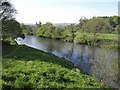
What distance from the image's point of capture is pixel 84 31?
97.6 metres

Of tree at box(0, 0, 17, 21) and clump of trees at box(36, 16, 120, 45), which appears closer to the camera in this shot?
tree at box(0, 0, 17, 21)

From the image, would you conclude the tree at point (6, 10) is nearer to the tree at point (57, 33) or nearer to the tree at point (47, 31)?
the tree at point (57, 33)

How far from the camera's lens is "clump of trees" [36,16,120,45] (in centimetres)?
8556

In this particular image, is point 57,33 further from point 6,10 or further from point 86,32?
point 6,10

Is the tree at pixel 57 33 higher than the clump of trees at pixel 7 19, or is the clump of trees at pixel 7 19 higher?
the clump of trees at pixel 7 19

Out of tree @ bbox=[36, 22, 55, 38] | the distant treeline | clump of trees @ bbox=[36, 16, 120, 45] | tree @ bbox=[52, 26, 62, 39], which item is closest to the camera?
the distant treeline

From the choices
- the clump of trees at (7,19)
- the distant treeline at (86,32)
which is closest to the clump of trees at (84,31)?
the distant treeline at (86,32)

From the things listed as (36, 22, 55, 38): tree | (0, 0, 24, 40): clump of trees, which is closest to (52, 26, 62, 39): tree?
(36, 22, 55, 38): tree

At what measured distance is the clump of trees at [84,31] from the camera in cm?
8556

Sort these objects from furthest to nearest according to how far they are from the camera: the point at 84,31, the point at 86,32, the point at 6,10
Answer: the point at 84,31, the point at 86,32, the point at 6,10

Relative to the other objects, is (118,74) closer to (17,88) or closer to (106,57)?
(106,57)

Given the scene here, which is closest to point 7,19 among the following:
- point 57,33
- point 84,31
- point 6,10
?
point 6,10

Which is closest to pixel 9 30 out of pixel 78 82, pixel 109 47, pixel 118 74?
pixel 109 47

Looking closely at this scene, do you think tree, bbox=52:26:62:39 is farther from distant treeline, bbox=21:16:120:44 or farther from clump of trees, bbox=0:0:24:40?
clump of trees, bbox=0:0:24:40
